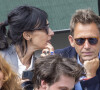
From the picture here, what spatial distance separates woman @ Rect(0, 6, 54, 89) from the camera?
140 inches

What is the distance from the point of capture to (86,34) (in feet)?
11.7

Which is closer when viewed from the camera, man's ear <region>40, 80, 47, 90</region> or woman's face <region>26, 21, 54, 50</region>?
man's ear <region>40, 80, 47, 90</region>

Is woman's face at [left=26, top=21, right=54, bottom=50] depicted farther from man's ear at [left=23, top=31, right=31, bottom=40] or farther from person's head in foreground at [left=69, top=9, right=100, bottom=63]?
person's head in foreground at [left=69, top=9, right=100, bottom=63]

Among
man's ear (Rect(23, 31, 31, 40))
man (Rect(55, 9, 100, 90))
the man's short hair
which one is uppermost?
the man's short hair

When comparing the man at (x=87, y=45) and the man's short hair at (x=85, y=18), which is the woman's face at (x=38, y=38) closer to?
the man at (x=87, y=45)

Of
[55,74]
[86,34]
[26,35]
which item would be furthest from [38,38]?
[55,74]

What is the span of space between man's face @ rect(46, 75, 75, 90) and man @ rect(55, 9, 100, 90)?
18.3 inches

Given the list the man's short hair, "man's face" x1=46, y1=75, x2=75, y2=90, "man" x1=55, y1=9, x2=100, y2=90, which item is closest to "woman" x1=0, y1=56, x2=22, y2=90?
"man's face" x1=46, y1=75, x2=75, y2=90

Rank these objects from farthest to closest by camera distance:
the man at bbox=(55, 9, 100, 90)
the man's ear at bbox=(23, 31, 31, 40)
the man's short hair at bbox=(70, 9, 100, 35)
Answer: the man's short hair at bbox=(70, 9, 100, 35), the man's ear at bbox=(23, 31, 31, 40), the man at bbox=(55, 9, 100, 90)

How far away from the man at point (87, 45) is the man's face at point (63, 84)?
1.53ft

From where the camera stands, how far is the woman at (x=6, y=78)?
258 centimetres

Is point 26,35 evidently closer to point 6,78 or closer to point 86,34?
point 86,34

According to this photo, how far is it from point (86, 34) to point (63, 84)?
1.06 m

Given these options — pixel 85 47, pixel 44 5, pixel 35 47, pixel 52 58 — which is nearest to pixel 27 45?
pixel 35 47
